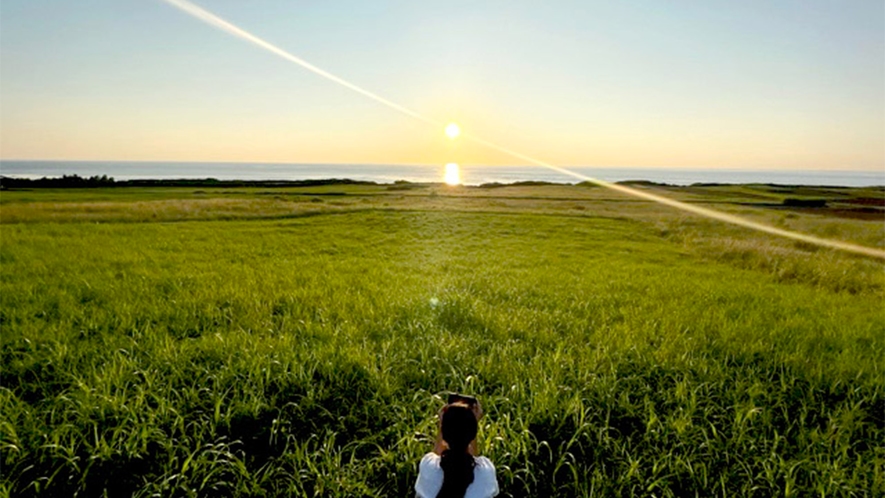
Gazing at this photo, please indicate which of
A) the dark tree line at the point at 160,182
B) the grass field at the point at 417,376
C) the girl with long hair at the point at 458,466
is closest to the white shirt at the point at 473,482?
the girl with long hair at the point at 458,466

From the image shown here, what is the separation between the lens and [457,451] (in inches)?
105

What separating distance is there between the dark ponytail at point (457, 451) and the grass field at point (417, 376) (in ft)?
5.89

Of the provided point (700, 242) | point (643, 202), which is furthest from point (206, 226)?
point (643, 202)

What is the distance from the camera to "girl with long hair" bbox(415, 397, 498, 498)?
2.59m

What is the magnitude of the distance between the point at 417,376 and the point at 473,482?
3491mm

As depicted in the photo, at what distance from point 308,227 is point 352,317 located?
20391 mm

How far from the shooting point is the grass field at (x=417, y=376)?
4363 millimetres

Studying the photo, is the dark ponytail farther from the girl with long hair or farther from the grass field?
the grass field

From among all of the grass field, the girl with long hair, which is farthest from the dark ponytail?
the grass field

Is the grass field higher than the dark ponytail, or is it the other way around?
the dark ponytail

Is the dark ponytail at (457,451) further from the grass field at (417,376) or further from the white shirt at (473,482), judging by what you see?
the grass field at (417,376)

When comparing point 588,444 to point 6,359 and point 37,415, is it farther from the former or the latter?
point 6,359

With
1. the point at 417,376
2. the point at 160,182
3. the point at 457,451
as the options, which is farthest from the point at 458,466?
the point at 160,182

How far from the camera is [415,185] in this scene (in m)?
62.4
